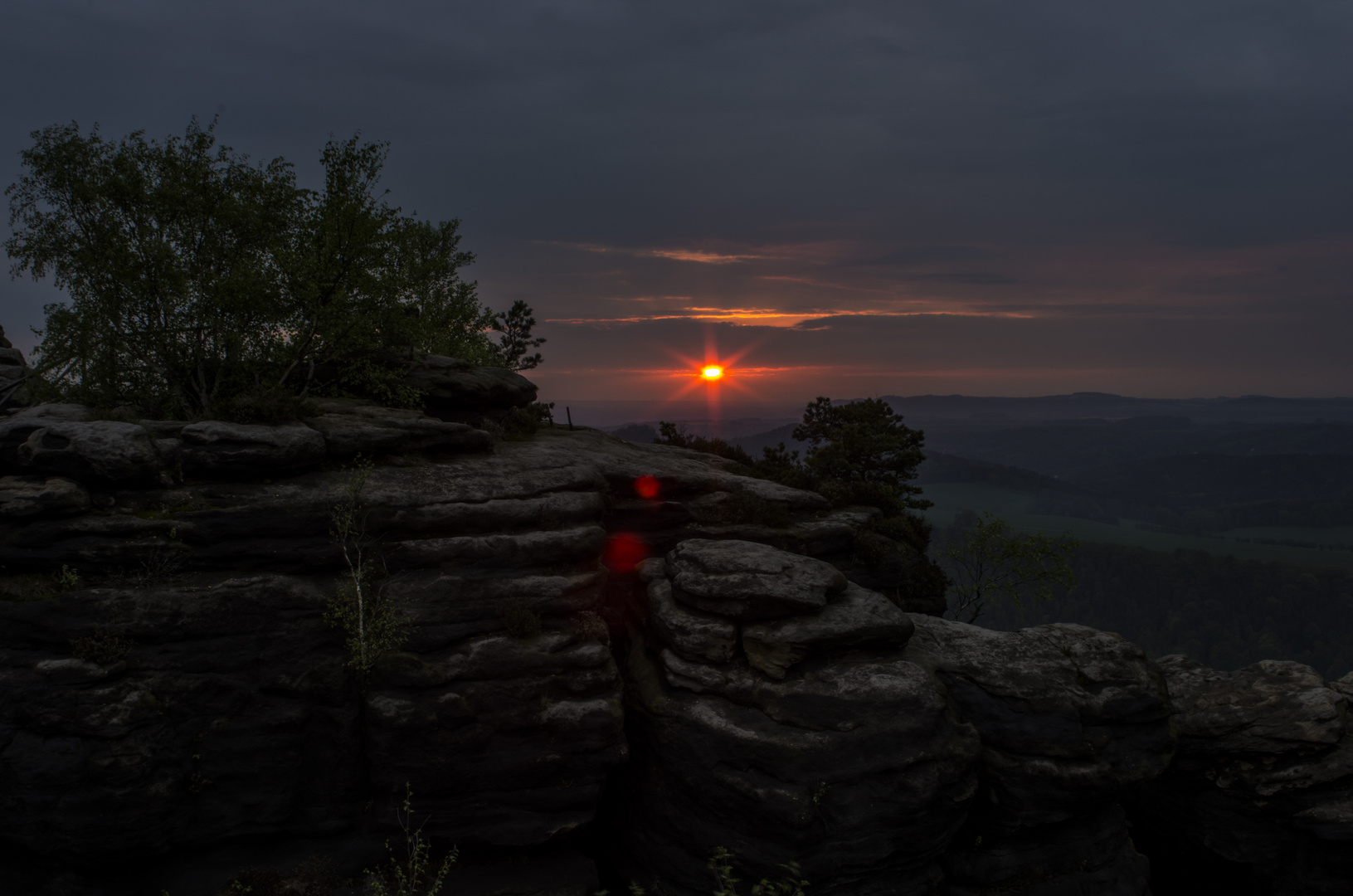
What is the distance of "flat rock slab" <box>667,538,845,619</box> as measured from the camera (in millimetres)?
25016

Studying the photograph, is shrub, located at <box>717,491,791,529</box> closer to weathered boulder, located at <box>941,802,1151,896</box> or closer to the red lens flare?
the red lens flare

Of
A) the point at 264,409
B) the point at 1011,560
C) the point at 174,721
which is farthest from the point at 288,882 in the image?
the point at 1011,560

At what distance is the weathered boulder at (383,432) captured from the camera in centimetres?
2619

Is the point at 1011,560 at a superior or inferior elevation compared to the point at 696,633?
inferior

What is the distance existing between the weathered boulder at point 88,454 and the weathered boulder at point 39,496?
0.51 meters

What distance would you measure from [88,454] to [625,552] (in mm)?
20255

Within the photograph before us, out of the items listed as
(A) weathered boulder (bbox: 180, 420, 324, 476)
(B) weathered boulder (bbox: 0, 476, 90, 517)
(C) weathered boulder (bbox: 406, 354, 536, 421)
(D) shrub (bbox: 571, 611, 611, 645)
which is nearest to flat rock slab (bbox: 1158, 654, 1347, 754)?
(D) shrub (bbox: 571, 611, 611, 645)

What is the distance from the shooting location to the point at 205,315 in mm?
28984

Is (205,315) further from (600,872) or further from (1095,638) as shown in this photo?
(1095,638)

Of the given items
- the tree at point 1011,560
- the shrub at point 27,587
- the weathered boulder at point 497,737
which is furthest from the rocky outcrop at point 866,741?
the shrub at point 27,587

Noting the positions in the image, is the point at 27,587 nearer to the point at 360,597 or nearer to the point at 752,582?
the point at 360,597

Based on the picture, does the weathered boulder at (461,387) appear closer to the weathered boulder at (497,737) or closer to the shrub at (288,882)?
the weathered boulder at (497,737)

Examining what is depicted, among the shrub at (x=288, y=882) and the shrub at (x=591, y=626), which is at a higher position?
the shrub at (x=591, y=626)

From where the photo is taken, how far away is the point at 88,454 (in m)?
21.9
